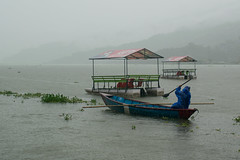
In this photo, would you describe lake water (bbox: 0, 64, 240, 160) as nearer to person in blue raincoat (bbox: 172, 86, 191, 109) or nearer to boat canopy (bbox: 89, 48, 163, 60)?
person in blue raincoat (bbox: 172, 86, 191, 109)

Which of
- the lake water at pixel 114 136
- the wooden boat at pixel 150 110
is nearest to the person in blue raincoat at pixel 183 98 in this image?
the wooden boat at pixel 150 110

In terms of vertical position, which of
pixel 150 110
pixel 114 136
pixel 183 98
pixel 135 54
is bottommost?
pixel 114 136

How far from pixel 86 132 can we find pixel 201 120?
20.0 feet

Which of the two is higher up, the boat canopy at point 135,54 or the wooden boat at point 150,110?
the boat canopy at point 135,54

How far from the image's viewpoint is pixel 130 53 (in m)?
27.8

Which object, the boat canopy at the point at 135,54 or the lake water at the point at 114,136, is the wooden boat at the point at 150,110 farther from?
the boat canopy at the point at 135,54

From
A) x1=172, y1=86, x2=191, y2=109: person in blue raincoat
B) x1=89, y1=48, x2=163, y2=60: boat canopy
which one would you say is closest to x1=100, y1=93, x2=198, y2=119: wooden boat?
x1=172, y1=86, x2=191, y2=109: person in blue raincoat

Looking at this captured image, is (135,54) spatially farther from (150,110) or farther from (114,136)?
(114,136)

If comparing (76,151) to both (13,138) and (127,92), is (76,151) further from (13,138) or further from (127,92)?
(127,92)

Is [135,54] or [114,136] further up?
[135,54]

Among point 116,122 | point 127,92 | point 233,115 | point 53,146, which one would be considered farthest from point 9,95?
point 233,115

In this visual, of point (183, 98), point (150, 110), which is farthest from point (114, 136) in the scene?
point (183, 98)

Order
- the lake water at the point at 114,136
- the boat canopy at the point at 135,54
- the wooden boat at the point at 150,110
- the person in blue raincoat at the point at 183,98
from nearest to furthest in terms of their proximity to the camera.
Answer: the lake water at the point at 114,136
the person in blue raincoat at the point at 183,98
the wooden boat at the point at 150,110
the boat canopy at the point at 135,54

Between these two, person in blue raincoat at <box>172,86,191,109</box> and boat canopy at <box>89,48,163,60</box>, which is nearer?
person in blue raincoat at <box>172,86,191,109</box>
